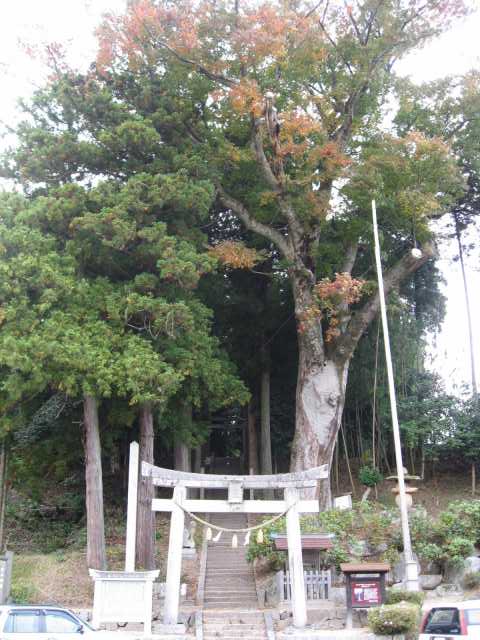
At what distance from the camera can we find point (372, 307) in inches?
753

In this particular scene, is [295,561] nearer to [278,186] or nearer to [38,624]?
[38,624]

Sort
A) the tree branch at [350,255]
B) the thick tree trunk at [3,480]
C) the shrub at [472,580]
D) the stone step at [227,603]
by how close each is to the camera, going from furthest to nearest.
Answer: the tree branch at [350,255]
the thick tree trunk at [3,480]
the stone step at [227,603]
the shrub at [472,580]

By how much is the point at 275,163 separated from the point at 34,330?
837cm

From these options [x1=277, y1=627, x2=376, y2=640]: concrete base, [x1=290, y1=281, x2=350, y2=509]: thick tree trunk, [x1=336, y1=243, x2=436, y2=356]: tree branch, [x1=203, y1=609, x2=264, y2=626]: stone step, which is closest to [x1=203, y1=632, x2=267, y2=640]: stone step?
[x1=277, y1=627, x2=376, y2=640]: concrete base

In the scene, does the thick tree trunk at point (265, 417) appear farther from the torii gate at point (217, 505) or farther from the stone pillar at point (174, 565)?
the stone pillar at point (174, 565)

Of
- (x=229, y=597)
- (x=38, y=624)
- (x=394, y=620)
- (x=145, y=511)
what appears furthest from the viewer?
(x=145, y=511)

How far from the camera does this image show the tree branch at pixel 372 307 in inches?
748

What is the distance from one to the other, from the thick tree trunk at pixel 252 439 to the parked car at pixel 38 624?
15.8 m

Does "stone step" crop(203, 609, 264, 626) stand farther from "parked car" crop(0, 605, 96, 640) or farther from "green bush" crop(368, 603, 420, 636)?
"parked car" crop(0, 605, 96, 640)

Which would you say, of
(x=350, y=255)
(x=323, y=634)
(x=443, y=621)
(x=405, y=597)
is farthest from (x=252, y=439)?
(x=443, y=621)

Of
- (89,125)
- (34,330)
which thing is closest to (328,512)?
(34,330)

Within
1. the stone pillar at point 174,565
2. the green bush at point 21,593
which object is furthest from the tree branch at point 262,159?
the green bush at point 21,593

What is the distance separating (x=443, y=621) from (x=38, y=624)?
19.3ft

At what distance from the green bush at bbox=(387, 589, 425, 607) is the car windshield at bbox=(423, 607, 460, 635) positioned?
328cm
